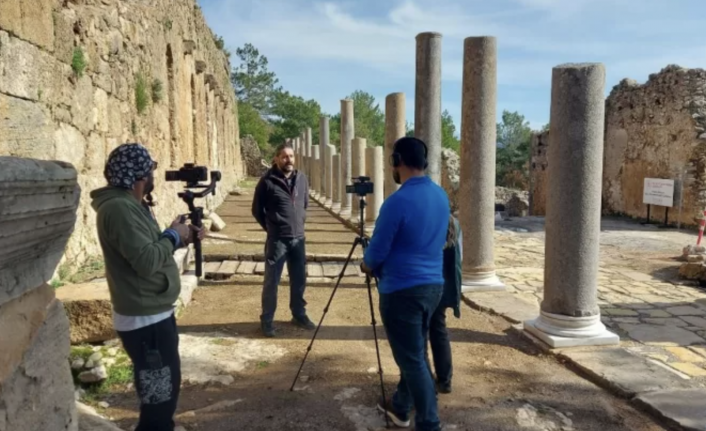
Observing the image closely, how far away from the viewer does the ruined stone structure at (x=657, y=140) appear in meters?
15.4

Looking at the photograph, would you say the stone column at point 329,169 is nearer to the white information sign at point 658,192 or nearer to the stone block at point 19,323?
the white information sign at point 658,192

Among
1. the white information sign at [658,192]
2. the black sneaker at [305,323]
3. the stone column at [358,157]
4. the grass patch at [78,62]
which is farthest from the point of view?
the stone column at [358,157]

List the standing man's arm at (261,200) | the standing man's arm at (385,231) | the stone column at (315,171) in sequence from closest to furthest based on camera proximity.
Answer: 1. the standing man's arm at (385,231)
2. the standing man's arm at (261,200)
3. the stone column at (315,171)

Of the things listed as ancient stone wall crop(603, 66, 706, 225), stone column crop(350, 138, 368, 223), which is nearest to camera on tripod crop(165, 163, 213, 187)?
stone column crop(350, 138, 368, 223)

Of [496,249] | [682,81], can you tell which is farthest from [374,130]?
[496,249]

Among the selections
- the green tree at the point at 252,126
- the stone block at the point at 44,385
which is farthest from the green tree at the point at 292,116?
the stone block at the point at 44,385

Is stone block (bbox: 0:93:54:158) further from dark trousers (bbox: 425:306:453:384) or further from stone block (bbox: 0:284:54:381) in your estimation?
dark trousers (bbox: 425:306:453:384)

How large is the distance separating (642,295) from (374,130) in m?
71.5

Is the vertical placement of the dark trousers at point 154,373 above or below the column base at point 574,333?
above

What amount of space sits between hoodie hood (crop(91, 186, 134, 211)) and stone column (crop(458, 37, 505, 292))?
16.7ft

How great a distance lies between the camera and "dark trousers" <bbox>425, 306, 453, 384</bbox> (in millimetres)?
4059

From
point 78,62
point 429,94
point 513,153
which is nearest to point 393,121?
point 429,94

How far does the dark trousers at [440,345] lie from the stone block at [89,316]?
2644mm

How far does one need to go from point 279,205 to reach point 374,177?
901 centimetres
